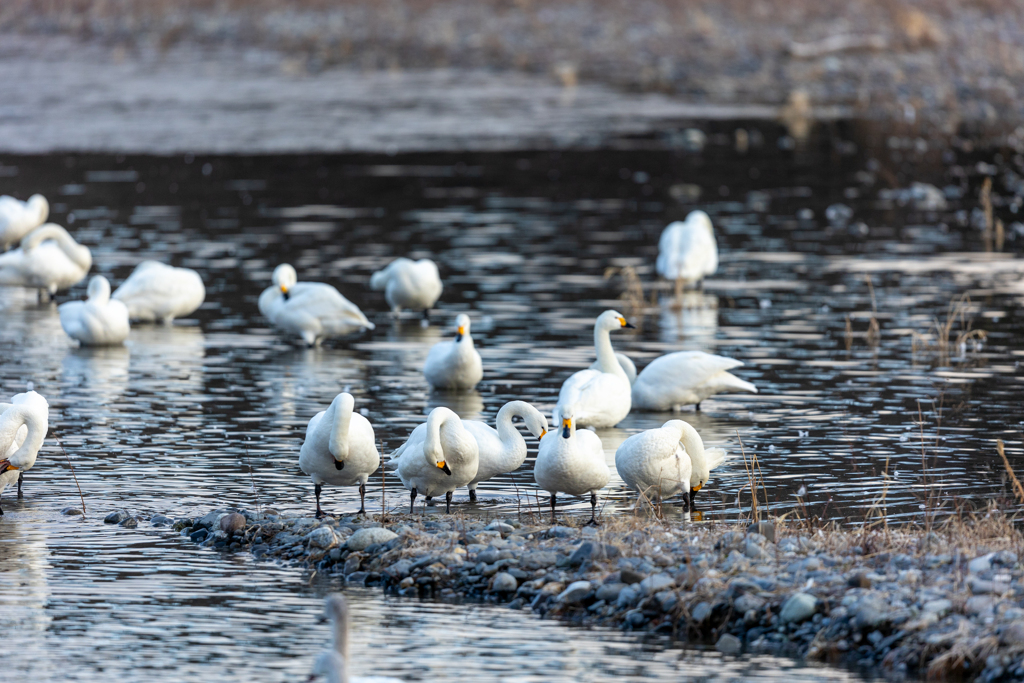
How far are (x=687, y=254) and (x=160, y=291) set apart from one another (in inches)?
258

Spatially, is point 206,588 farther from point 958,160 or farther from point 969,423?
point 958,160

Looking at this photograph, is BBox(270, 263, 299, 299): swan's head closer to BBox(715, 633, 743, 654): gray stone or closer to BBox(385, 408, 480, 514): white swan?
BBox(385, 408, 480, 514): white swan

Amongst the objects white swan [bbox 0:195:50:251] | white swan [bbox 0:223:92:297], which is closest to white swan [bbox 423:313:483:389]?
white swan [bbox 0:223:92:297]

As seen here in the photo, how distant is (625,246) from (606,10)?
144ft

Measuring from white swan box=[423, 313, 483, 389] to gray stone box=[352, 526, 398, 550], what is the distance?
4.75 m

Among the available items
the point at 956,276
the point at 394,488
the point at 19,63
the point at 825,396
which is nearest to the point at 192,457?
the point at 394,488

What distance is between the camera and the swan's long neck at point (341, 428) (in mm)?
9914

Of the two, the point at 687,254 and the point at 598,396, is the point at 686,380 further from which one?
the point at 687,254

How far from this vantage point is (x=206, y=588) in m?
8.85

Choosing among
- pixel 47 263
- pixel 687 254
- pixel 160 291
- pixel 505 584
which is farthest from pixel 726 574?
pixel 47 263

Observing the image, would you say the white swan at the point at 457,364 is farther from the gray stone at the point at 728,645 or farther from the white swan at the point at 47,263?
the white swan at the point at 47,263

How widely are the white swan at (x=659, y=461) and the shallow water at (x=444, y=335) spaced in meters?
0.36

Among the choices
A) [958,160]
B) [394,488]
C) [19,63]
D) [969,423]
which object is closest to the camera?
[394,488]

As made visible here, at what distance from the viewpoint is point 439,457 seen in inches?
392
